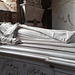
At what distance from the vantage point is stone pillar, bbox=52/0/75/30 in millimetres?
4359

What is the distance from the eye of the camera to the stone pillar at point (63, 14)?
4.36 meters

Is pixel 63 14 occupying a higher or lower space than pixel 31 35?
higher

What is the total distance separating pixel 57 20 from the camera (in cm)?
483

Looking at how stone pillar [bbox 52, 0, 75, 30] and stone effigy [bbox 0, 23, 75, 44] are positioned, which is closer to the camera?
stone effigy [bbox 0, 23, 75, 44]

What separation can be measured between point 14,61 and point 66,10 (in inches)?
139

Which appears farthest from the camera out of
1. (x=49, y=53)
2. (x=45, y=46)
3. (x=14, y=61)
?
(x=14, y=61)

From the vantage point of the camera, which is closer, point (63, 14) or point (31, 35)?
point (31, 35)

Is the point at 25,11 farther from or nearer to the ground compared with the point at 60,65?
farther from the ground

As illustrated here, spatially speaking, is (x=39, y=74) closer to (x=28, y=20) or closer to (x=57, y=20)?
(x=28, y=20)

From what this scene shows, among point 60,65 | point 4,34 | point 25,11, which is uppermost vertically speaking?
point 25,11

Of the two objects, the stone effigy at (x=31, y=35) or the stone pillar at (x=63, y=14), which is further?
the stone pillar at (x=63, y=14)

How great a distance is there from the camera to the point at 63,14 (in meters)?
4.63

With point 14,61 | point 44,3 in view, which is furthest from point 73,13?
point 14,61

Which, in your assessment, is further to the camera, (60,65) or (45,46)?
(45,46)
